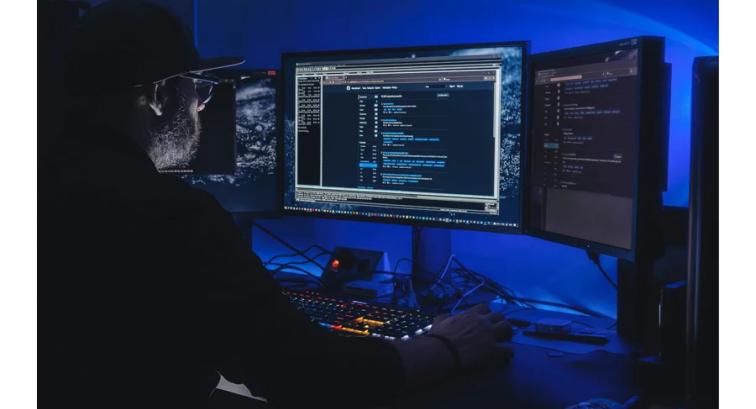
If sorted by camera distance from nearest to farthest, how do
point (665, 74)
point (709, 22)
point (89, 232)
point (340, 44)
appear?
1. point (89, 232)
2. point (665, 74)
3. point (709, 22)
4. point (340, 44)

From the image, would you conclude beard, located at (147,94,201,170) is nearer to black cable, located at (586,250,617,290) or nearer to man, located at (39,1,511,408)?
man, located at (39,1,511,408)

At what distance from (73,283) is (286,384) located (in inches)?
13.8

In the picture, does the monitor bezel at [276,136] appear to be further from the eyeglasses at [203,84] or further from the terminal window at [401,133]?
the eyeglasses at [203,84]

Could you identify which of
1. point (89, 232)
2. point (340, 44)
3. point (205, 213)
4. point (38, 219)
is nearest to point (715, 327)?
point (205, 213)

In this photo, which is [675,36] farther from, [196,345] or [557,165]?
[196,345]

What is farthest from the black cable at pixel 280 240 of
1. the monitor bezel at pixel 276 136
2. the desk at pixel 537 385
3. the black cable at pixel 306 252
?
the desk at pixel 537 385

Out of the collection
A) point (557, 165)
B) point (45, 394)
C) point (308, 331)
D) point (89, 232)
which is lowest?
point (45, 394)

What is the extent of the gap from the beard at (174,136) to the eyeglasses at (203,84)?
0.06m

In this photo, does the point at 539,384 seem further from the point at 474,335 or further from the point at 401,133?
the point at 401,133

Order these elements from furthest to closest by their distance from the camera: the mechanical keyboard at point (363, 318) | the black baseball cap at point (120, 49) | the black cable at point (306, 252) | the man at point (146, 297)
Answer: the black cable at point (306, 252) < the mechanical keyboard at point (363, 318) < the black baseball cap at point (120, 49) < the man at point (146, 297)

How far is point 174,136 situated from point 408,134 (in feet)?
2.07

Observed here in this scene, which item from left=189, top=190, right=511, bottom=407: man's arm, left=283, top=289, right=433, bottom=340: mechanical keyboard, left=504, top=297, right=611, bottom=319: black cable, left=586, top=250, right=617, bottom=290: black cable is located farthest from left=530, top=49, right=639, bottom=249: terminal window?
left=189, top=190, right=511, bottom=407: man's arm

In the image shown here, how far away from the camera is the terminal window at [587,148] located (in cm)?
143

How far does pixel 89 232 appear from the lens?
43.0 inches
